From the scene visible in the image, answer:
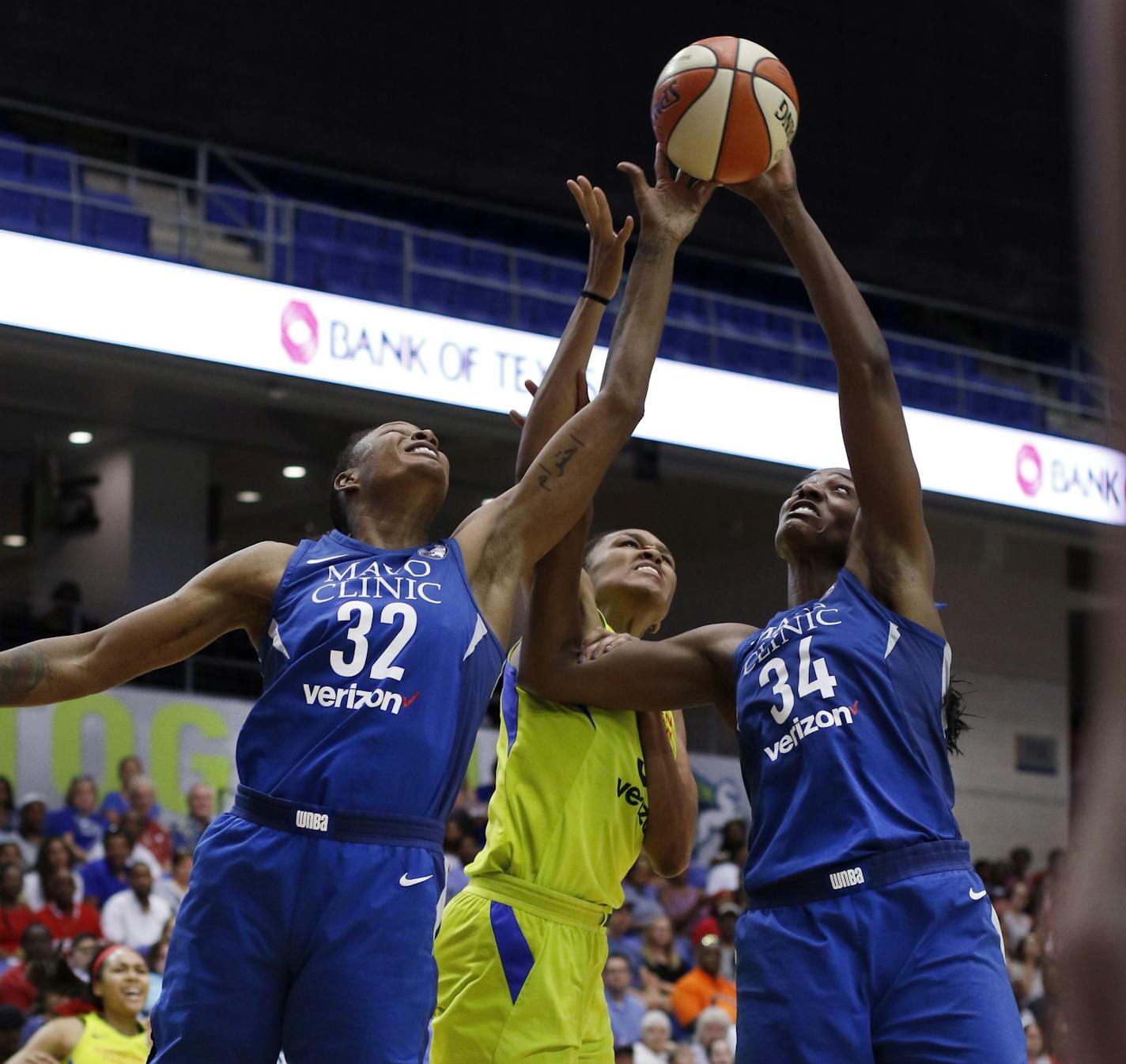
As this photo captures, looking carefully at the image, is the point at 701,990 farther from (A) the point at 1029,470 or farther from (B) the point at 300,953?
(B) the point at 300,953

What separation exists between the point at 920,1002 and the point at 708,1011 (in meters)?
8.10

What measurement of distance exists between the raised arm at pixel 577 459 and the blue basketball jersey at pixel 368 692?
0.17 metres

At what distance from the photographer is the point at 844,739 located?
12.6 ft

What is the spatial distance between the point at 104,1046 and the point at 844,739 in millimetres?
4877

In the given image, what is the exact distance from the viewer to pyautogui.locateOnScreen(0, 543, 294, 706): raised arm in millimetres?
3836

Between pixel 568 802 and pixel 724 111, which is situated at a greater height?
pixel 724 111

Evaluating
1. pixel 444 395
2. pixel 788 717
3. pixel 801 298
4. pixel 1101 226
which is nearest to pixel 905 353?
pixel 801 298

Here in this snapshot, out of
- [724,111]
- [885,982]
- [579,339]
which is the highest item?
[724,111]

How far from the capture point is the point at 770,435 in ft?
49.9

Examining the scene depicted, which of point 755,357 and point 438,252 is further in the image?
point 755,357

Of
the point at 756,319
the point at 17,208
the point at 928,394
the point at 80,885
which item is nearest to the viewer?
the point at 80,885

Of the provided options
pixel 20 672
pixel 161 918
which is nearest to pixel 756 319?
→ pixel 161 918

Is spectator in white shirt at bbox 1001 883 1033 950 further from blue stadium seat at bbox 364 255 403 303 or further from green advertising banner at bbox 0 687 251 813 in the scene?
blue stadium seat at bbox 364 255 403 303

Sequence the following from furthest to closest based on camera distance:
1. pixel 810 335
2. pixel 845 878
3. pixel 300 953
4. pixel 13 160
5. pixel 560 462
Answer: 1. pixel 810 335
2. pixel 13 160
3. pixel 560 462
4. pixel 845 878
5. pixel 300 953
